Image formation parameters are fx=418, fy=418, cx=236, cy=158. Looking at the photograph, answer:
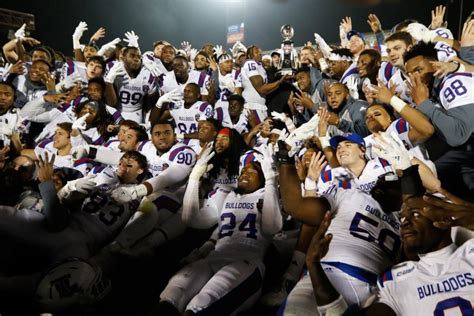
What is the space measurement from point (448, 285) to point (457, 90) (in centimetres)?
184

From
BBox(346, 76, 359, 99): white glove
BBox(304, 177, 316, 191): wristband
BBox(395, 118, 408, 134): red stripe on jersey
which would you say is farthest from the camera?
BBox(346, 76, 359, 99): white glove

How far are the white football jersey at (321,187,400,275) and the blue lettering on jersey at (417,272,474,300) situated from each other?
1.71ft

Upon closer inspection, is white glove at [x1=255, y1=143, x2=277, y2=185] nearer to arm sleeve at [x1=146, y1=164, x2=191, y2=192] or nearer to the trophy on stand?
arm sleeve at [x1=146, y1=164, x2=191, y2=192]

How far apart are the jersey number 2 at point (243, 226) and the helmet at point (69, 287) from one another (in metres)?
1.28

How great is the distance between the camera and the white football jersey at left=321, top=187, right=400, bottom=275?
2.74 meters

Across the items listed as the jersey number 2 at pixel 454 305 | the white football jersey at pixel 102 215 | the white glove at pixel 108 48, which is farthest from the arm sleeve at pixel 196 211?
the white glove at pixel 108 48

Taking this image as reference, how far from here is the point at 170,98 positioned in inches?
272

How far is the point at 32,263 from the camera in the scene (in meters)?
3.62

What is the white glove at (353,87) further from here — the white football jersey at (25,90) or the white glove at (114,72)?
the white football jersey at (25,90)

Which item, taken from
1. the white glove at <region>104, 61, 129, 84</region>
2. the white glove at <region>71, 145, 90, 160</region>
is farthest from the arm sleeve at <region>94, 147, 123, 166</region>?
the white glove at <region>104, 61, 129, 84</region>

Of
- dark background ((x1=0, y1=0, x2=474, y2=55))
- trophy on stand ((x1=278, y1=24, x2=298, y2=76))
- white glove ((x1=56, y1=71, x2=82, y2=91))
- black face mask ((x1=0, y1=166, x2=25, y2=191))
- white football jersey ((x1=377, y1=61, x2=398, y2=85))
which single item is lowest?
black face mask ((x1=0, y1=166, x2=25, y2=191))

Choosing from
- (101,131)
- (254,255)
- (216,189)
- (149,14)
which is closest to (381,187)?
(254,255)

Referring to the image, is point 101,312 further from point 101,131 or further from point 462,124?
point 101,131

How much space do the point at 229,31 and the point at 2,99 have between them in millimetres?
16056
